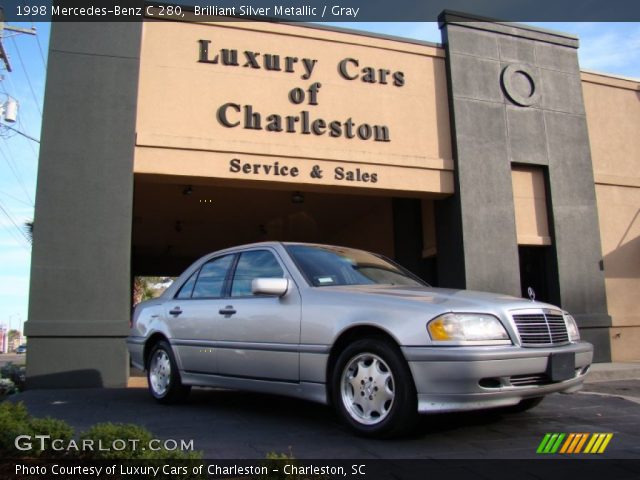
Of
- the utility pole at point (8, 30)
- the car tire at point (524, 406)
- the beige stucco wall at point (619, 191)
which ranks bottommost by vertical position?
the car tire at point (524, 406)

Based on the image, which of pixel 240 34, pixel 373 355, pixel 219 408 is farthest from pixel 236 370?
pixel 240 34

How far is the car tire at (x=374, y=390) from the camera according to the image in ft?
12.8

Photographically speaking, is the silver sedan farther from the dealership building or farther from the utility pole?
the utility pole

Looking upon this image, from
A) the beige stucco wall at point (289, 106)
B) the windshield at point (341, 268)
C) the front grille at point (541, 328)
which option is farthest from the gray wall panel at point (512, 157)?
the front grille at point (541, 328)

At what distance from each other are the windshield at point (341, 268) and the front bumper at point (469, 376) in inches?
46.5

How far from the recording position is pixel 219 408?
5.76 meters

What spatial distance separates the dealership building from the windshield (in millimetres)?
4555

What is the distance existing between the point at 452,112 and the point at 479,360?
852 cm

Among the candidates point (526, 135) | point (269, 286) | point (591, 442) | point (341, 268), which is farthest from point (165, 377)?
point (526, 135)

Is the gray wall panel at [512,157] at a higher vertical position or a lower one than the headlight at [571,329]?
higher

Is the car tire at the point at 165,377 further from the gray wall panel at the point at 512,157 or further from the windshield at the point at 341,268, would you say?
the gray wall panel at the point at 512,157

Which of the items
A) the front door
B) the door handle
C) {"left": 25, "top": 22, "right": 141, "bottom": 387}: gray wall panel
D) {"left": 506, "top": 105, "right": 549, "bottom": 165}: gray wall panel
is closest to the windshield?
the front door

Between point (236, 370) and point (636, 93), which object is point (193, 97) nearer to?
point (236, 370)

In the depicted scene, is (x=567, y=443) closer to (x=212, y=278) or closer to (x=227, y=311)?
(x=227, y=311)
